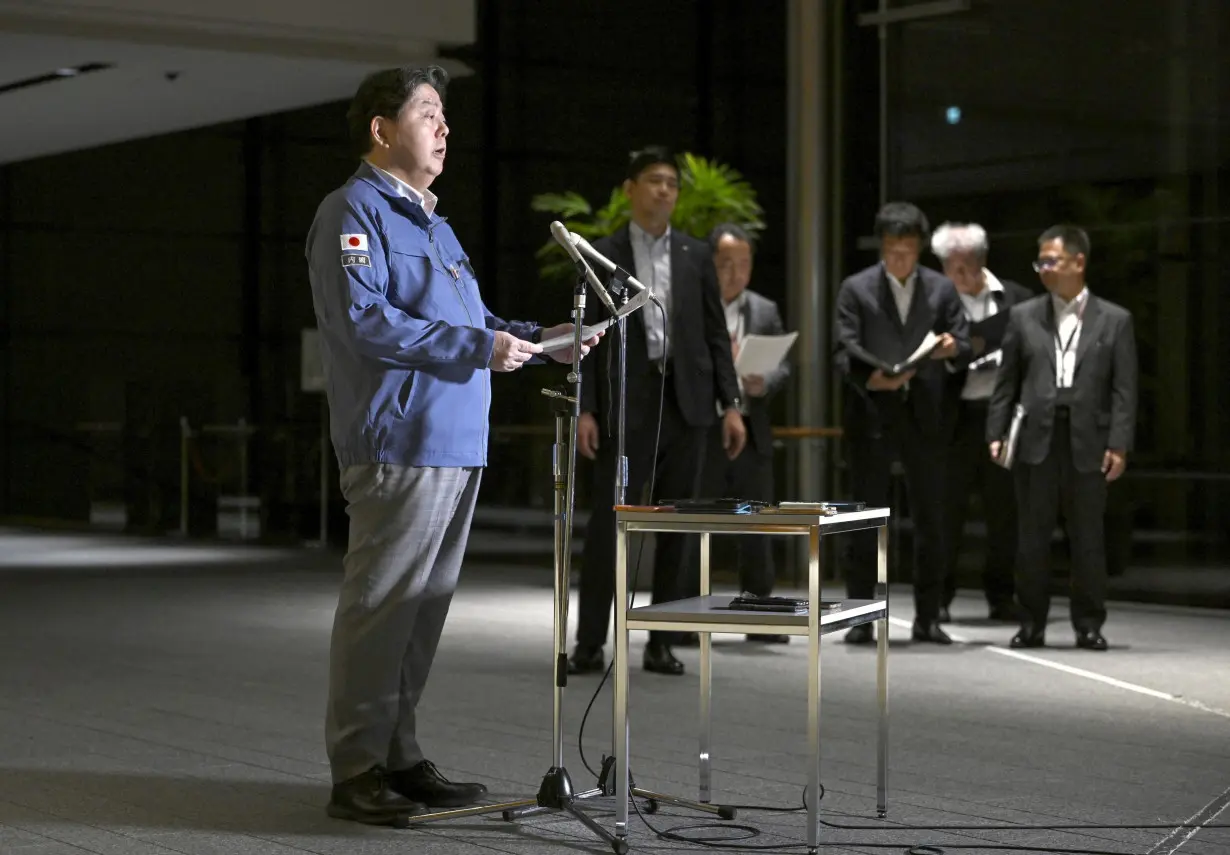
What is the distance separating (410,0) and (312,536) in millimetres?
4619

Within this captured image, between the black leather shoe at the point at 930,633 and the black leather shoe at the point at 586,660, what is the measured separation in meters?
1.72

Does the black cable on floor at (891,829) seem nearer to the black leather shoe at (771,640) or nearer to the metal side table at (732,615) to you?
the metal side table at (732,615)

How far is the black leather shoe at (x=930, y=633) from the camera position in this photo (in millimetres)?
7348

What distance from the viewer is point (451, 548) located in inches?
160

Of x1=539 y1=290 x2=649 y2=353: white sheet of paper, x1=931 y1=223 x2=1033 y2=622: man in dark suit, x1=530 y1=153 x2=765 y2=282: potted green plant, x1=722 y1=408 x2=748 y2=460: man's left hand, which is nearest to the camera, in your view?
x1=539 y1=290 x2=649 y2=353: white sheet of paper

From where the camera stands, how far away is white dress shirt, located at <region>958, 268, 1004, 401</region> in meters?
7.92

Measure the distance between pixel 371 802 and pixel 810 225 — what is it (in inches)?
281

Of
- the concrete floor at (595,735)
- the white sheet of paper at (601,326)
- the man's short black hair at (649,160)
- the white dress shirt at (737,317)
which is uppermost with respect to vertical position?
the man's short black hair at (649,160)

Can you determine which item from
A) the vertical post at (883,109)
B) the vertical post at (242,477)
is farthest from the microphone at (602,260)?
the vertical post at (242,477)

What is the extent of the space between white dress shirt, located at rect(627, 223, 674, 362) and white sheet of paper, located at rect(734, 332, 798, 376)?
1035 millimetres

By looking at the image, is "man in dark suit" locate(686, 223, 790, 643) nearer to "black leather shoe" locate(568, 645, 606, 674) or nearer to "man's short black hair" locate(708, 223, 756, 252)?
"man's short black hair" locate(708, 223, 756, 252)

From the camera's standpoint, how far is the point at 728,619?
3.57 metres

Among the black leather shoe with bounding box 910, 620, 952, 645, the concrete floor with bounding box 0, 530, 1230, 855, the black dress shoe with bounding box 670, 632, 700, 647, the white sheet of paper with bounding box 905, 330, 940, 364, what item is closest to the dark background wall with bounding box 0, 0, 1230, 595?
the concrete floor with bounding box 0, 530, 1230, 855

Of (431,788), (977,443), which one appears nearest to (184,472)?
(977,443)
